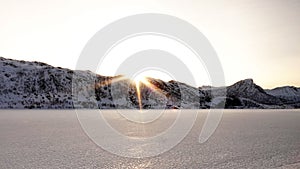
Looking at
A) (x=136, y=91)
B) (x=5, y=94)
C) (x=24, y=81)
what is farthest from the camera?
(x=136, y=91)

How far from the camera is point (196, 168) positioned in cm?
638

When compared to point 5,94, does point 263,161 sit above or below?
below

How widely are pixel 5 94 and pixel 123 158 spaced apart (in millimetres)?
61562

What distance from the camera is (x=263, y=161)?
284 inches

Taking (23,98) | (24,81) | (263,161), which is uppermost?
(24,81)

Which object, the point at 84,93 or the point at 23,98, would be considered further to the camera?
the point at 84,93

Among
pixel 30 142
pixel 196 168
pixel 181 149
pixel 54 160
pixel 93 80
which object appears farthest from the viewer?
pixel 93 80

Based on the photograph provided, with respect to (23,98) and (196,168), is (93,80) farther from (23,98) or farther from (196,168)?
(196,168)

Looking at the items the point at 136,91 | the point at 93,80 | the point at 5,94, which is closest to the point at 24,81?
the point at 5,94

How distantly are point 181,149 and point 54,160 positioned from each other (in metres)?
4.31

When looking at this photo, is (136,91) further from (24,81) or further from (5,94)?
(5,94)

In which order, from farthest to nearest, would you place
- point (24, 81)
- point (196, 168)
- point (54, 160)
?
point (24, 81) → point (54, 160) → point (196, 168)

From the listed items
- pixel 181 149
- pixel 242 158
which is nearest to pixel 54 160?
pixel 181 149

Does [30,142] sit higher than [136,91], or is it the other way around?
[136,91]
